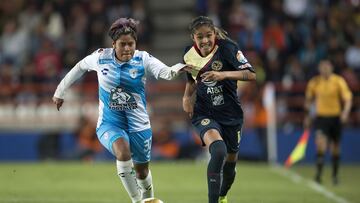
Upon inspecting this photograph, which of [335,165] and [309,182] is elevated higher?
[335,165]

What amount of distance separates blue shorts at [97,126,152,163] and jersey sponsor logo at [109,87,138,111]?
0.87ft

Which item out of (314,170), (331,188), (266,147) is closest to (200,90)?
(331,188)

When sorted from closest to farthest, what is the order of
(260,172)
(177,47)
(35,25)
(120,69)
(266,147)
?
(120,69) < (260,172) < (266,147) < (35,25) < (177,47)

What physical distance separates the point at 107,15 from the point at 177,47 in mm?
2637

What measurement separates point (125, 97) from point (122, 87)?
13 centimetres

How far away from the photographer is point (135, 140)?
11.0 meters

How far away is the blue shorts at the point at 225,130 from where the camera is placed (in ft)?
37.0

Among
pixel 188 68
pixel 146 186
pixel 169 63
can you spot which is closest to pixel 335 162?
pixel 146 186

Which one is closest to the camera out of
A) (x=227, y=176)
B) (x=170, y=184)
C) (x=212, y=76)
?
(x=212, y=76)

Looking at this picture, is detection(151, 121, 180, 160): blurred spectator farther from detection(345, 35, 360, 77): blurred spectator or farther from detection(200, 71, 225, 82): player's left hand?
detection(200, 71, 225, 82): player's left hand

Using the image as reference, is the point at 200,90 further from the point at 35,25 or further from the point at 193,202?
the point at 35,25

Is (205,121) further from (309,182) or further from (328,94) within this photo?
(328,94)

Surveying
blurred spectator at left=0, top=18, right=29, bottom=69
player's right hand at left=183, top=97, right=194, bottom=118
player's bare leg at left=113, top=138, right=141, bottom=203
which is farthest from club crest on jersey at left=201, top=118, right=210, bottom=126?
blurred spectator at left=0, top=18, right=29, bottom=69

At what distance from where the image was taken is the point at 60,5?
2731cm
